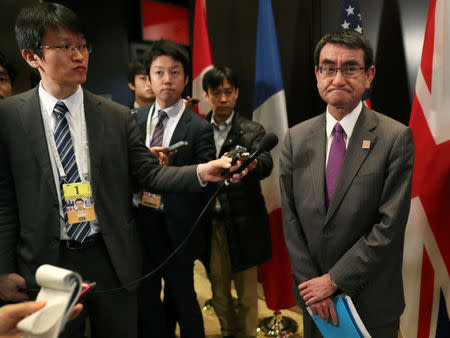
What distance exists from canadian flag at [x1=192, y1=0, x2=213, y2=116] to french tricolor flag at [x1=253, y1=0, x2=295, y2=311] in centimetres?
57

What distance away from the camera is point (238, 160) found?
1.58 m

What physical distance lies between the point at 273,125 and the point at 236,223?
31.4 inches

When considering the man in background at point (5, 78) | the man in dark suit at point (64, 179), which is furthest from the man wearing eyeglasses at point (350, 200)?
the man in background at point (5, 78)

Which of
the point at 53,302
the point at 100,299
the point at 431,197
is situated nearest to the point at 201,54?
the point at 431,197

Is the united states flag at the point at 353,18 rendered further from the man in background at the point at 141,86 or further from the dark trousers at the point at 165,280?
the man in background at the point at 141,86

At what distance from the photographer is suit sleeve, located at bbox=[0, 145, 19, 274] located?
1430mm

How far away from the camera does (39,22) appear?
1.48 m

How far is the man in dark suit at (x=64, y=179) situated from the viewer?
146 cm

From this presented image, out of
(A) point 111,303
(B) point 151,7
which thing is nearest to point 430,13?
(A) point 111,303

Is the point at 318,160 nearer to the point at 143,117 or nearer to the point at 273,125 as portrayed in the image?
the point at 273,125

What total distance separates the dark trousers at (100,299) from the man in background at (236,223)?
38.6 inches

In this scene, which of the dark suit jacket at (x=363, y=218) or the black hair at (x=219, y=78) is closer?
the dark suit jacket at (x=363, y=218)

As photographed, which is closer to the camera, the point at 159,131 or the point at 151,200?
the point at 151,200

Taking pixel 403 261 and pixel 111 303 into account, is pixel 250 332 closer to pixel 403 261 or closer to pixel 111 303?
pixel 403 261
